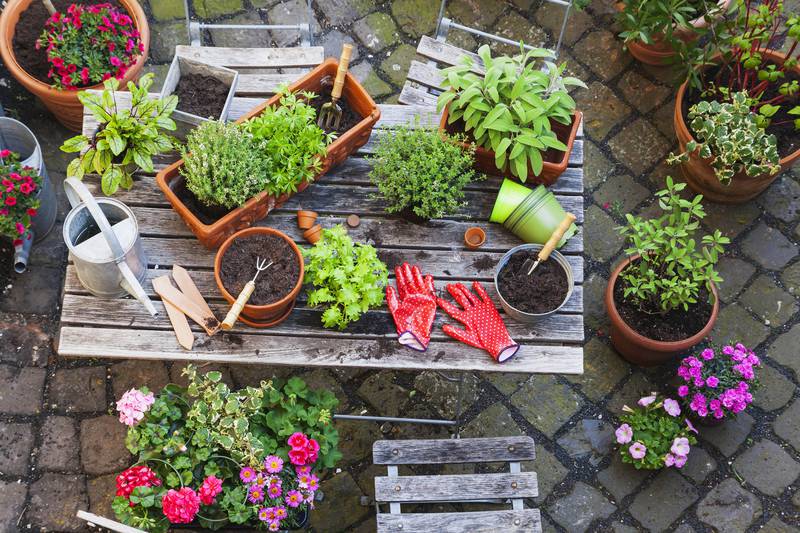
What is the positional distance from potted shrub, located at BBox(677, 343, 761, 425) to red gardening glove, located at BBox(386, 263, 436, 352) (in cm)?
155

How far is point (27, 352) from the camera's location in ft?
13.7

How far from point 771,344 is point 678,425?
0.78m

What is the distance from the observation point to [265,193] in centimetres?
316

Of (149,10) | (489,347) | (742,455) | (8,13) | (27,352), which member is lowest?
(742,455)

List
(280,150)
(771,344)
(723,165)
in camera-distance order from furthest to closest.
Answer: (771,344), (723,165), (280,150)

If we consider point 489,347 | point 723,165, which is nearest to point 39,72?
point 489,347

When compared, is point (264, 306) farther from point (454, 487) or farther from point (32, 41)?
point (32, 41)

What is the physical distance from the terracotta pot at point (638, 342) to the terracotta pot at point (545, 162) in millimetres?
885

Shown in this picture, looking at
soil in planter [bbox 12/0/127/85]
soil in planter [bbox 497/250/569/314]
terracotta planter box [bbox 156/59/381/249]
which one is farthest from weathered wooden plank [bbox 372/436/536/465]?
soil in planter [bbox 12/0/127/85]

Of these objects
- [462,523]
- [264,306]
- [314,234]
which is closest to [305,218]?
[314,234]

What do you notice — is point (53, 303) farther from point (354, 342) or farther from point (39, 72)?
point (354, 342)

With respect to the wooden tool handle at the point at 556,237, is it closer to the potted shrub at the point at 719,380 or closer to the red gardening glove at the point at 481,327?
the red gardening glove at the point at 481,327

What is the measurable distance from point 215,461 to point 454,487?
0.99 meters

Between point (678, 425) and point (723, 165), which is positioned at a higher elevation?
point (723, 165)
